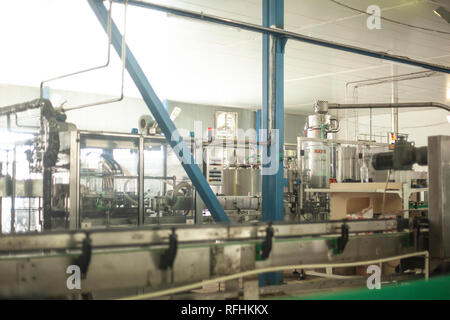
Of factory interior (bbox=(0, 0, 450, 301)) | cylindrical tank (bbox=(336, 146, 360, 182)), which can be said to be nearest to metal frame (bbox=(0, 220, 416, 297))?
factory interior (bbox=(0, 0, 450, 301))

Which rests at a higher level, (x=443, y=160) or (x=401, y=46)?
(x=401, y=46)

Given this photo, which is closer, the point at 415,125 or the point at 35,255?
the point at 35,255

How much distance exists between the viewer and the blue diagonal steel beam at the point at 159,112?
150 inches

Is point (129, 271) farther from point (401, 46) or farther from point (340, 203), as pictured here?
point (401, 46)

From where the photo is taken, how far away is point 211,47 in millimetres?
7965

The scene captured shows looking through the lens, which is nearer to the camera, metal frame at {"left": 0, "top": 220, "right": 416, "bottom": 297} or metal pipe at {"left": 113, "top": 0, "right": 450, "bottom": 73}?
metal frame at {"left": 0, "top": 220, "right": 416, "bottom": 297}

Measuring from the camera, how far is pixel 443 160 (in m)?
2.59

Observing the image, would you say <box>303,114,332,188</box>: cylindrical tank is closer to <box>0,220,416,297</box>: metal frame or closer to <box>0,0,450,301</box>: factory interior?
<box>0,0,450,301</box>: factory interior

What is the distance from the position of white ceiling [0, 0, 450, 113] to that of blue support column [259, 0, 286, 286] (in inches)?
63.2

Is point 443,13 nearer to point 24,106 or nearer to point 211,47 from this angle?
point 211,47

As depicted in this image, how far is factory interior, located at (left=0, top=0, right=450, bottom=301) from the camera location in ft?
6.43

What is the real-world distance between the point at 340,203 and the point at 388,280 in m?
2.92
